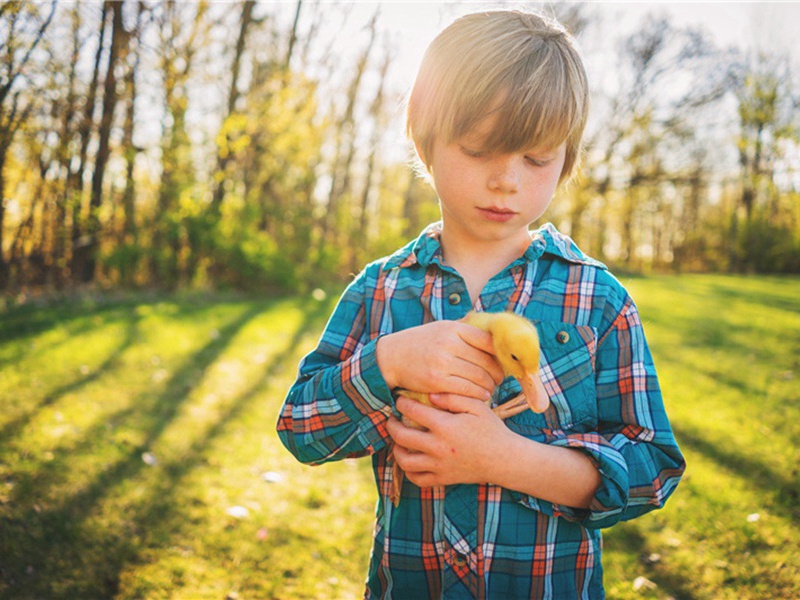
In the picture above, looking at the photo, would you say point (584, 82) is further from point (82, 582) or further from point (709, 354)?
point (709, 354)

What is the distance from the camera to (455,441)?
3.92ft

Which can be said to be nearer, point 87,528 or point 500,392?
point 500,392

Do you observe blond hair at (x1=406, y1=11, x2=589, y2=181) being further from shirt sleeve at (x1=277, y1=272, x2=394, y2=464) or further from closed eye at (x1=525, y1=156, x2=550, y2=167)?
shirt sleeve at (x1=277, y1=272, x2=394, y2=464)

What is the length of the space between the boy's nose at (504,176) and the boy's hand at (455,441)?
509 millimetres

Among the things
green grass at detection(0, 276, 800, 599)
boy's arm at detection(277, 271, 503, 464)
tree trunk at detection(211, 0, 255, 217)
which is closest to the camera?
boy's arm at detection(277, 271, 503, 464)

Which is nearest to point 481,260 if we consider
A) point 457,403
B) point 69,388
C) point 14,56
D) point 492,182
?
point 492,182

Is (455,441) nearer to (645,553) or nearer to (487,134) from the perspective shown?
(487,134)

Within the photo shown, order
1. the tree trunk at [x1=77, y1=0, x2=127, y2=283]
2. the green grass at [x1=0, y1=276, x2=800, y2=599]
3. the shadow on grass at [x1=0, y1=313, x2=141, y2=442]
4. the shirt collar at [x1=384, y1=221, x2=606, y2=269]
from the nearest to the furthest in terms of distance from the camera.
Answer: the shirt collar at [x1=384, y1=221, x2=606, y2=269], the green grass at [x1=0, y1=276, x2=800, y2=599], the shadow on grass at [x1=0, y1=313, x2=141, y2=442], the tree trunk at [x1=77, y1=0, x2=127, y2=283]

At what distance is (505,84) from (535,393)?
736 millimetres

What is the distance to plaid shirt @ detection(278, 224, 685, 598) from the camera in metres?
1.30

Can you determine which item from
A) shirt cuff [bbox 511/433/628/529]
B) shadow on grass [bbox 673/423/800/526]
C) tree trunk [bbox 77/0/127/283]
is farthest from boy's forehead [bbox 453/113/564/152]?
tree trunk [bbox 77/0/127/283]

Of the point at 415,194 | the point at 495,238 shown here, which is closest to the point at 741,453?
the point at 495,238

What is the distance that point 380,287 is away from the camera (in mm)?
1535

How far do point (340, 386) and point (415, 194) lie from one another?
73.5ft
